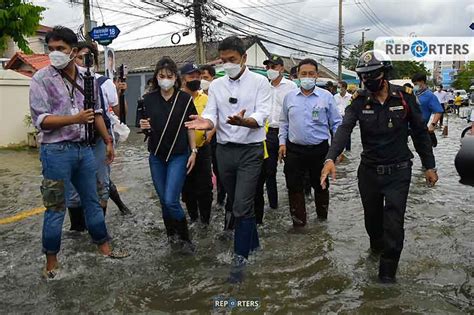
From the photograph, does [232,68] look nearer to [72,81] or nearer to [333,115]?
[72,81]

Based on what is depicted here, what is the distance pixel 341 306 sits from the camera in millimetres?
3455

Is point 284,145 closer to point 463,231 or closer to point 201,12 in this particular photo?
point 463,231

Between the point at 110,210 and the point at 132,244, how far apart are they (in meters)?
1.50

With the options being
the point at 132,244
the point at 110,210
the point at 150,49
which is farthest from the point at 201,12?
the point at 132,244

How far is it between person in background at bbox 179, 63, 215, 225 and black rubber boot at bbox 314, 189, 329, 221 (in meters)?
1.29

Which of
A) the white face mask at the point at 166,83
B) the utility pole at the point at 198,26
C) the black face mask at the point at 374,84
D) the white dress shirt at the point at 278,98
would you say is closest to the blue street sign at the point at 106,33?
the white dress shirt at the point at 278,98

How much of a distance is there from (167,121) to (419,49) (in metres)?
31.4

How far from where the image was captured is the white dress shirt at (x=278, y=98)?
6.12m

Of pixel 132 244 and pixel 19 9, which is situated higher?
pixel 19 9

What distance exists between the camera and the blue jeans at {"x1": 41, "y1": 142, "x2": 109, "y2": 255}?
3.83 metres

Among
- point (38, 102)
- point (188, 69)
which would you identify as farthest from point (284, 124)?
point (38, 102)

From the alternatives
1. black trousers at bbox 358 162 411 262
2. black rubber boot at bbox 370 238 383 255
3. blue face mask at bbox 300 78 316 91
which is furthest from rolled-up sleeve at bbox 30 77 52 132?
black rubber boot at bbox 370 238 383 255

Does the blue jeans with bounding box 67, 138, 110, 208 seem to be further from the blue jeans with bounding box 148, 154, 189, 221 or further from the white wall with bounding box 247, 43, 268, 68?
the white wall with bounding box 247, 43, 268, 68

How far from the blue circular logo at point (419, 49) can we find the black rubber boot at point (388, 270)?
99.7 feet
